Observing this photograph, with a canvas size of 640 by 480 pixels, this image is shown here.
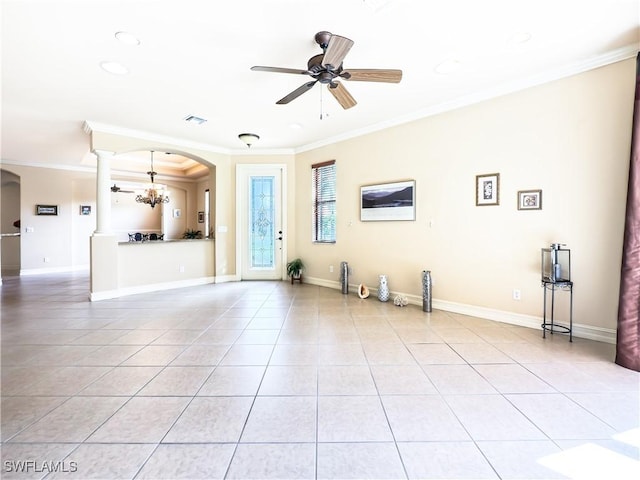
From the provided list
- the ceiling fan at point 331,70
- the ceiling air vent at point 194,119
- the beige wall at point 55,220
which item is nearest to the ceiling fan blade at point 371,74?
the ceiling fan at point 331,70

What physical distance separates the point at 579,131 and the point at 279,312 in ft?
13.1

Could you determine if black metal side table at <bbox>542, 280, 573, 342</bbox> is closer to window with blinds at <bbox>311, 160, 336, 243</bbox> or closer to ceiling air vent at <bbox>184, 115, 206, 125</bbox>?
window with blinds at <bbox>311, 160, 336, 243</bbox>

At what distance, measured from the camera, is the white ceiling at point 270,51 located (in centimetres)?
232

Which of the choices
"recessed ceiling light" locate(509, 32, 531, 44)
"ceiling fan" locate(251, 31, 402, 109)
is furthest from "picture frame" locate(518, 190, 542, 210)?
"ceiling fan" locate(251, 31, 402, 109)

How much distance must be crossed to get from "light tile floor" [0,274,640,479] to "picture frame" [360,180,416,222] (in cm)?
175

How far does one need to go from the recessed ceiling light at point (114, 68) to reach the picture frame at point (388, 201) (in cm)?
357

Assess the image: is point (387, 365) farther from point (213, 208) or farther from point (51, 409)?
point (213, 208)

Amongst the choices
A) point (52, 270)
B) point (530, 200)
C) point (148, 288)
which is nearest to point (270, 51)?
point (530, 200)

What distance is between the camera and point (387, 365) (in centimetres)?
252

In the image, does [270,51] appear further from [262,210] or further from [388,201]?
[262,210]

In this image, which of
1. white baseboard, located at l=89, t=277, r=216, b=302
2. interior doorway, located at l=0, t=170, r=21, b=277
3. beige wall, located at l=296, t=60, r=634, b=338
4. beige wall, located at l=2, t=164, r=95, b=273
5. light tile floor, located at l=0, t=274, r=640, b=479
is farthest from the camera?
interior doorway, located at l=0, t=170, r=21, b=277

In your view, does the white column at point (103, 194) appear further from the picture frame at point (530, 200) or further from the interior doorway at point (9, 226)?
the picture frame at point (530, 200)

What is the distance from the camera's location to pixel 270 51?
2.84m

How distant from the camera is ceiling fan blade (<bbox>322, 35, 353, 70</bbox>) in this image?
7.27 ft
